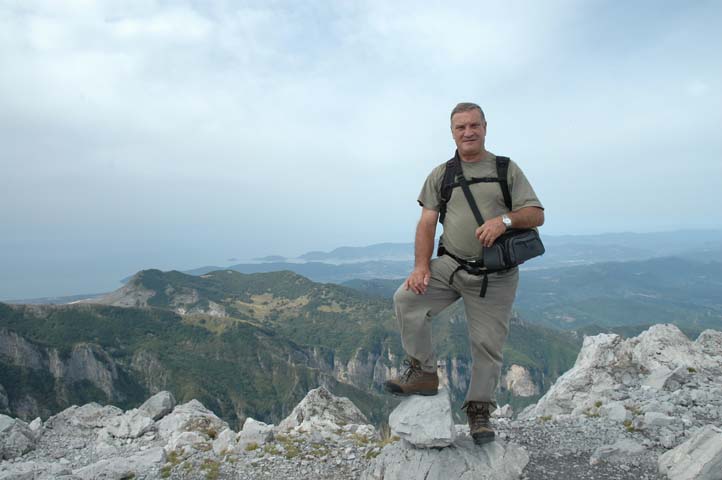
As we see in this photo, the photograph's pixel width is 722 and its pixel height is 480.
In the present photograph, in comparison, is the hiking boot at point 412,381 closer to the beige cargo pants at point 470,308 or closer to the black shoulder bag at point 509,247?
the beige cargo pants at point 470,308

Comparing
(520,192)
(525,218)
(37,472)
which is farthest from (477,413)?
(37,472)

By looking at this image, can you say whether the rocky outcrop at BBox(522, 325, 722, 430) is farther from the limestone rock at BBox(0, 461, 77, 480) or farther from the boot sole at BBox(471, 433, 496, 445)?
the limestone rock at BBox(0, 461, 77, 480)

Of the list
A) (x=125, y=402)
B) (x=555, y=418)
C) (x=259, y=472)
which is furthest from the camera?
(x=125, y=402)

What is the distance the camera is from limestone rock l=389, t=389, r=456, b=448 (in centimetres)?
835

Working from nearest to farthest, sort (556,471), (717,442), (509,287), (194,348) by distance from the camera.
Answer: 1. (509,287)
2. (717,442)
3. (556,471)
4. (194,348)

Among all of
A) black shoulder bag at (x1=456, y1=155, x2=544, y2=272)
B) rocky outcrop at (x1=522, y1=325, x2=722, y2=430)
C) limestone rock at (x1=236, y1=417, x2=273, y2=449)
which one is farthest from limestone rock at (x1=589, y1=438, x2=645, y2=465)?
limestone rock at (x1=236, y1=417, x2=273, y2=449)

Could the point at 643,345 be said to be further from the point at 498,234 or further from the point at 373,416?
the point at 373,416

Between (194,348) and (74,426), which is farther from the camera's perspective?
(194,348)

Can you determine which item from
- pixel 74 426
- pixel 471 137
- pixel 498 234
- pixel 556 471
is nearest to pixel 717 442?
pixel 556 471

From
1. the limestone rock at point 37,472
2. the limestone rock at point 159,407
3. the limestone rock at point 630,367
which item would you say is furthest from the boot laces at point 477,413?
the limestone rock at point 159,407

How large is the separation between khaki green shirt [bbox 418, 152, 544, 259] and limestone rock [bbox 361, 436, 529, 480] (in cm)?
412

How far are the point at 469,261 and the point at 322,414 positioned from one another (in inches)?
409

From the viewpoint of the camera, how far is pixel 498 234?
6.67 metres

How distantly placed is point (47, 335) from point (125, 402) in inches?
1592
